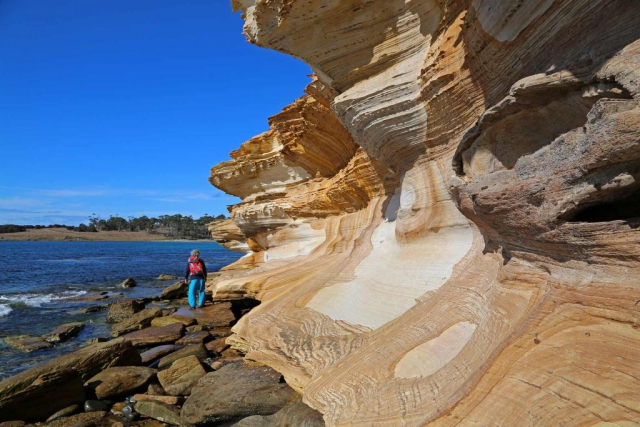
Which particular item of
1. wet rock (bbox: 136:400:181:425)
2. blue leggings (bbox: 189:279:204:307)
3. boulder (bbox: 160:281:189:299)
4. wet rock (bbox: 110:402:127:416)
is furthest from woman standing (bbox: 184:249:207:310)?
wet rock (bbox: 136:400:181:425)

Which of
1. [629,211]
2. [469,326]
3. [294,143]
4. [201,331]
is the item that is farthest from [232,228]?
[629,211]

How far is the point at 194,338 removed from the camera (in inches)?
298

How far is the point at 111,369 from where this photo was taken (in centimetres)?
540

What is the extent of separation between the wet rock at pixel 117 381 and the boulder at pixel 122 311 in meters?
5.13

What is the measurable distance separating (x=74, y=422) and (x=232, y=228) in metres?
12.5

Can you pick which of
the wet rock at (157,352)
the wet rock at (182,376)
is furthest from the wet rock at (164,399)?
the wet rock at (157,352)

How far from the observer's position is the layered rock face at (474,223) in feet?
7.57

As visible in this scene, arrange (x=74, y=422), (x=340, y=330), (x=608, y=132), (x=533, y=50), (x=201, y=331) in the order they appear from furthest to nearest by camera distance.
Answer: (x=201, y=331)
(x=340, y=330)
(x=74, y=422)
(x=533, y=50)
(x=608, y=132)

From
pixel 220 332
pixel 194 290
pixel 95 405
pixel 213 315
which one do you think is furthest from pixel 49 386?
pixel 194 290

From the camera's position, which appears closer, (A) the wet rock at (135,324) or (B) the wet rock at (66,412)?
(B) the wet rock at (66,412)

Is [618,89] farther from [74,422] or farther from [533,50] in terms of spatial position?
[74,422]

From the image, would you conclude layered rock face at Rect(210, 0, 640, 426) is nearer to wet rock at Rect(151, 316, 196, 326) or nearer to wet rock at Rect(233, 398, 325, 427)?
wet rock at Rect(233, 398, 325, 427)

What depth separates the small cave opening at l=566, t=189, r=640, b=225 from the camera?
2629mm

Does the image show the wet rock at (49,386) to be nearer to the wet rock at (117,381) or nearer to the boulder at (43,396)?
the boulder at (43,396)
